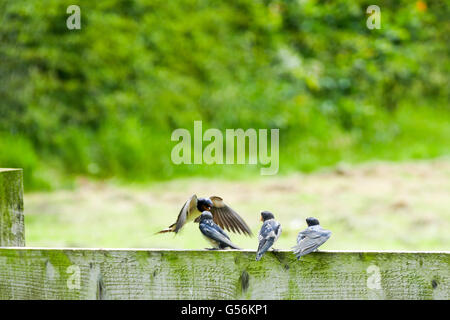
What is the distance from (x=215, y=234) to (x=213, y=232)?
1 centimetres

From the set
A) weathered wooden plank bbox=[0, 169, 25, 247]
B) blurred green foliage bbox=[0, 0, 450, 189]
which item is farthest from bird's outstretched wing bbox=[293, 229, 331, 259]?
blurred green foliage bbox=[0, 0, 450, 189]

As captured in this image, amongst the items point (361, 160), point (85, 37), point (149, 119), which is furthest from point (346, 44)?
point (85, 37)

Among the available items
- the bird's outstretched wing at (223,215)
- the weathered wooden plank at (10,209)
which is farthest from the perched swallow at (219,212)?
the weathered wooden plank at (10,209)

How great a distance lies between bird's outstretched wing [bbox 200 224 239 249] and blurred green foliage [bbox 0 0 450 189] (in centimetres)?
700

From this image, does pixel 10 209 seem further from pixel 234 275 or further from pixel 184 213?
pixel 234 275

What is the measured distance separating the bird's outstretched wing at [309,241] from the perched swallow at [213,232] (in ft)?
0.73

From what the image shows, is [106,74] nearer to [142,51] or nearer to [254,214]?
[142,51]

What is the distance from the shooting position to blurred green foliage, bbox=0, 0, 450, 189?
9406 mm

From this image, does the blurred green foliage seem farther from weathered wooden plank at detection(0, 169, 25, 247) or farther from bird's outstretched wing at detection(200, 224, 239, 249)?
bird's outstretched wing at detection(200, 224, 239, 249)

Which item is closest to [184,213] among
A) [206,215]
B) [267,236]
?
A: [206,215]

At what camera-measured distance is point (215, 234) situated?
213cm

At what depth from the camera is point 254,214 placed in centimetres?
730

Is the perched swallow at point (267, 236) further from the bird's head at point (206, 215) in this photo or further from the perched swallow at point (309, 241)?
the bird's head at point (206, 215)

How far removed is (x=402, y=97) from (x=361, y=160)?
2.78 m
